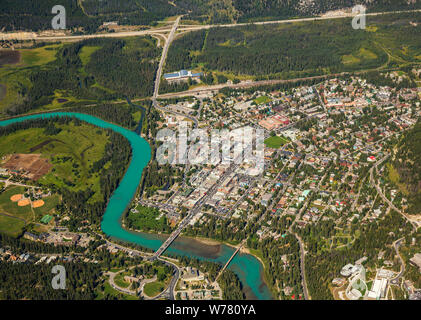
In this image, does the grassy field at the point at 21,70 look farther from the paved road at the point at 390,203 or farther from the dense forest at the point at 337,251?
the paved road at the point at 390,203

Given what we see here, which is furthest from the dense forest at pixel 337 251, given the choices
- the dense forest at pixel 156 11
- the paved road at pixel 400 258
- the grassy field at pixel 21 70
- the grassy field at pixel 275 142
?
Result: the dense forest at pixel 156 11

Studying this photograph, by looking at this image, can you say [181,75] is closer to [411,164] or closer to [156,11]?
[156,11]

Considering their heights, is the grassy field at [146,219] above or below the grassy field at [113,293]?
above

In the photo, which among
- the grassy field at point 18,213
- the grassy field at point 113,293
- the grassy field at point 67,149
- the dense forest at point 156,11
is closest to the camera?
the grassy field at point 113,293

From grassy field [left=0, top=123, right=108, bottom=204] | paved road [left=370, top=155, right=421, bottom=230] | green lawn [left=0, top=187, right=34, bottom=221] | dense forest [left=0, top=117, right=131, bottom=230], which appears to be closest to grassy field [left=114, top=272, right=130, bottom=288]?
dense forest [left=0, top=117, right=131, bottom=230]

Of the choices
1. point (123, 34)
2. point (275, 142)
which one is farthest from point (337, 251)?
point (123, 34)

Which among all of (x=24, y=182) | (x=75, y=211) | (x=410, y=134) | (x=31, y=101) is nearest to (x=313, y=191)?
(x=410, y=134)

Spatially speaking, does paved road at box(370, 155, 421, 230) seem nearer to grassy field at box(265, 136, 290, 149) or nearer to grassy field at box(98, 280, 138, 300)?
grassy field at box(265, 136, 290, 149)

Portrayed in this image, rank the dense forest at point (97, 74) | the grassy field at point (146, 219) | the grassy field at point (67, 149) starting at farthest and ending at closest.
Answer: the dense forest at point (97, 74) → the grassy field at point (67, 149) → the grassy field at point (146, 219)
